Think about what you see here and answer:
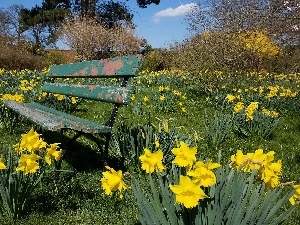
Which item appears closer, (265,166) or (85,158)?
(265,166)

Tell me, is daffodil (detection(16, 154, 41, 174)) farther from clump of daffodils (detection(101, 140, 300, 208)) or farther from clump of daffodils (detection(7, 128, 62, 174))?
clump of daffodils (detection(101, 140, 300, 208))

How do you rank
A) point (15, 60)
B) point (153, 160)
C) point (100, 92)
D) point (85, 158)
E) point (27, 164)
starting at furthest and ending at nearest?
point (15, 60)
point (85, 158)
point (100, 92)
point (27, 164)
point (153, 160)

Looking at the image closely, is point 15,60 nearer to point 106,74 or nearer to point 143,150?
point 106,74

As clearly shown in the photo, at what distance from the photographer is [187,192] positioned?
4.61 ft

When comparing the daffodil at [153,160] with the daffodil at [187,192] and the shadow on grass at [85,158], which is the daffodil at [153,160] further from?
the shadow on grass at [85,158]

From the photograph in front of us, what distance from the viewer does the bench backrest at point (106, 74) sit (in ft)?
10.3

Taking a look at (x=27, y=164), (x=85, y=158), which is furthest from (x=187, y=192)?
(x=85, y=158)

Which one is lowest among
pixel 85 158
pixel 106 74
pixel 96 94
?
pixel 85 158

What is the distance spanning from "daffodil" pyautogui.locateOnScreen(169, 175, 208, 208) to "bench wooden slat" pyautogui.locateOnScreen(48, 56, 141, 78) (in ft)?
6.12

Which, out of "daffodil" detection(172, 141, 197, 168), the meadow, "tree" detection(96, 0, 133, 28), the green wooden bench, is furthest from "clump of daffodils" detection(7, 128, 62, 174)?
"tree" detection(96, 0, 133, 28)

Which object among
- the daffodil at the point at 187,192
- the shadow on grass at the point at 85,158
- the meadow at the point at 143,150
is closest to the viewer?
the daffodil at the point at 187,192

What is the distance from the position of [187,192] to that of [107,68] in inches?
94.0

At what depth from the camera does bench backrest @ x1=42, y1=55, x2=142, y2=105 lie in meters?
3.12

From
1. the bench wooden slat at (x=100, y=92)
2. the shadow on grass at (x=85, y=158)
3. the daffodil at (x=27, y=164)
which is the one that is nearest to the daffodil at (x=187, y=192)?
the daffodil at (x=27, y=164)
